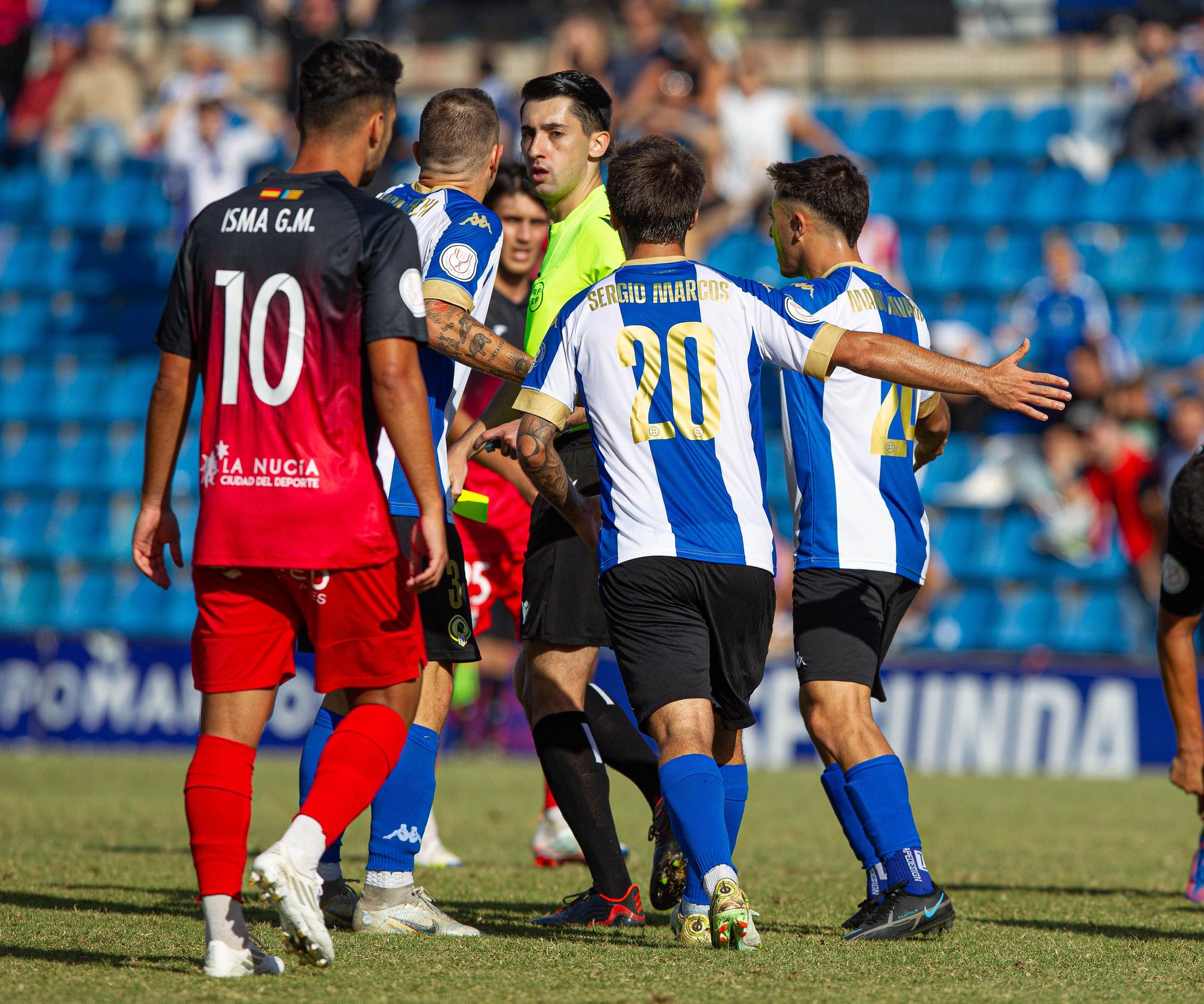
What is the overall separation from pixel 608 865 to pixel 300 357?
197 cm

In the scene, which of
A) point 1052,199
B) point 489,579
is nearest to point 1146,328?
point 1052,199

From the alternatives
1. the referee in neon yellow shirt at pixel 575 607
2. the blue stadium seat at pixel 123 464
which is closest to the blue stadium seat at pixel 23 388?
the blue stadium seat at pixel 123 464

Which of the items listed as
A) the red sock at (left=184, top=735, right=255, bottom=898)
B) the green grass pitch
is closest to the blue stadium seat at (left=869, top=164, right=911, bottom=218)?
the green grass pitch

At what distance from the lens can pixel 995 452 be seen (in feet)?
42.0

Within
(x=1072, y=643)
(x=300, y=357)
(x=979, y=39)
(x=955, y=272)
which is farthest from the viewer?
(x=979, y=39)

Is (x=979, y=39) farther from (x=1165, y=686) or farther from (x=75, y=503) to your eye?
(x=1165, y=686)

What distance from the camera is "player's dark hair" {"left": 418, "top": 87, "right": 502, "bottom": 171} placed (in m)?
5.05

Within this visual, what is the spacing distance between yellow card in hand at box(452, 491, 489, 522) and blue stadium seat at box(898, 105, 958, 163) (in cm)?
1090

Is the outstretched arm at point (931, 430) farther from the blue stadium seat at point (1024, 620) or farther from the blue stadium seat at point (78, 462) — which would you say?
the blue stadium seat at point (78, 462)

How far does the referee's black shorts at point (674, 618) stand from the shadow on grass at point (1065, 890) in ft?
7.01

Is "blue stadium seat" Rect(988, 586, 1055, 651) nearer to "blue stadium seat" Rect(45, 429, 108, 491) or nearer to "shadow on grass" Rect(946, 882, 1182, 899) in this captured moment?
"shadow on grass" Rect(946, 882, 1182, 899)

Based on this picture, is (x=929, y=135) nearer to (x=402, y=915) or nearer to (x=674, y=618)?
(x=674, y=618)

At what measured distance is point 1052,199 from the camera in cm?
1462

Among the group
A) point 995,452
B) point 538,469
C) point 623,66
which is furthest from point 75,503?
point 538,469
